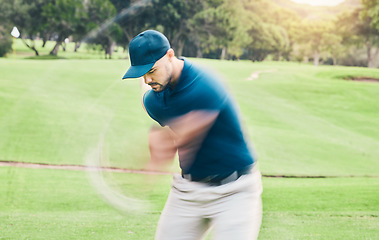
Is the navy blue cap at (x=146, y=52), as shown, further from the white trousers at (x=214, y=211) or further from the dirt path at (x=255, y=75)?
the dirt path at (x=255, y=75)

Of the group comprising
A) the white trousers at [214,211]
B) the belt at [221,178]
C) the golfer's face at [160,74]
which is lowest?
the white trousers at [214,211]

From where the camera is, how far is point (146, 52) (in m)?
2.79

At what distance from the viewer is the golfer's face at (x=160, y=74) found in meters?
2.79

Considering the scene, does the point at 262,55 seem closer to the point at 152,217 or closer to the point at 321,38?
the point at 321,38

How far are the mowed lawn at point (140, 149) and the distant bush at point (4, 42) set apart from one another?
32.6 feet

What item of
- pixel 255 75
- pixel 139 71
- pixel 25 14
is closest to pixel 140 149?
pixel 139 71

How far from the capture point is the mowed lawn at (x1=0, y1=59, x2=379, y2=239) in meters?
6.41

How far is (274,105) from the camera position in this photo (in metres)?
26.6

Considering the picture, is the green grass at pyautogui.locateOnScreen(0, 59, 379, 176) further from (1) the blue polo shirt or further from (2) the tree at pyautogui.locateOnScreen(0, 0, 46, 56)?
(2) the tree at pyautogui.locateOnScreen(0, 0, 46, 56)

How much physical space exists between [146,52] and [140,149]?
2.11ft

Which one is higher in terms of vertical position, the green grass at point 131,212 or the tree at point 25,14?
the green grass at point 131,212

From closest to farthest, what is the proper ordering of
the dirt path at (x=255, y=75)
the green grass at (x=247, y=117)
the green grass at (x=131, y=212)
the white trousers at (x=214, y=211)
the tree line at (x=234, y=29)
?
the white trousers at (x=214, y=211) < the green grass at (x=131, y=212) < the green grass at (x=247, y=117) < the dirt path at (x=255, y=75) < the tree line at (x=234, y=29)

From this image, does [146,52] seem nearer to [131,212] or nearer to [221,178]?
[221,178]

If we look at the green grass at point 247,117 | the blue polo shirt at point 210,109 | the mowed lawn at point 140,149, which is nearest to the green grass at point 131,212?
the mowed lawn at point 140,149
